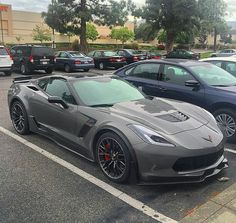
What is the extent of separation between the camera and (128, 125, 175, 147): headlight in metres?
4.05

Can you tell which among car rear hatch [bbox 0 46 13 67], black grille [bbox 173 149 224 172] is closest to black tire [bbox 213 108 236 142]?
black grille [bbox 173 149 224 172]

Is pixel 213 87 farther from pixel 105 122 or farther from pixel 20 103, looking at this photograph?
pixel 20 103

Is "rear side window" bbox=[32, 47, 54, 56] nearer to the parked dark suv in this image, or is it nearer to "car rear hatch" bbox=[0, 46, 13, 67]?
the parked dark suv

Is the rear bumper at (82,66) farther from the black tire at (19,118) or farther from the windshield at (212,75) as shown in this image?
the black tire at (19,118)

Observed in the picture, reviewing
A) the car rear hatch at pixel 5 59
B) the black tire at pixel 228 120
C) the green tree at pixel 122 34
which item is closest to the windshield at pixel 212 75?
the black tire at pixel 228 120

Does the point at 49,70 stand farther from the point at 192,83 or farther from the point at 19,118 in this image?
the point at 192,83

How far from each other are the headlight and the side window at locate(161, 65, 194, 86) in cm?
317

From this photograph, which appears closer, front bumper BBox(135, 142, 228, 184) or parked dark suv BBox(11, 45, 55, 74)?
front bumper BBox(135, 142, 228, 184)

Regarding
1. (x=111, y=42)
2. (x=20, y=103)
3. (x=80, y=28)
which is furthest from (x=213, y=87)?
(x=111, y=42)

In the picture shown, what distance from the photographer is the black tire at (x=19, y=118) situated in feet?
20.6

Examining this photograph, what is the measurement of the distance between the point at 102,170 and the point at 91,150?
0.33m

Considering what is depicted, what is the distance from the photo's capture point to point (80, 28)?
31.4m

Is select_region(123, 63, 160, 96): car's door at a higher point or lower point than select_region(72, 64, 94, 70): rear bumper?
higher

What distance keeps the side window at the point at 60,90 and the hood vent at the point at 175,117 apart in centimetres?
142
